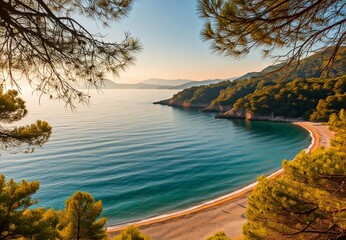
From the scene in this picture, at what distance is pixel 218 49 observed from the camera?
4410 mm

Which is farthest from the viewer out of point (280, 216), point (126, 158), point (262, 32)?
point (126, 158)

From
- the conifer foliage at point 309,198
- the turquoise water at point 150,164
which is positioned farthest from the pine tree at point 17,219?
the turquoise water at point 150,164

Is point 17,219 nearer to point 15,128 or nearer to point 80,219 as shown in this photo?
point 15,128

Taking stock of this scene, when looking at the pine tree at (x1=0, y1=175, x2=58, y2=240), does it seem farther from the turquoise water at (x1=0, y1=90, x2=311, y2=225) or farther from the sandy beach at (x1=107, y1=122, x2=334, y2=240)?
the turquoise water at (x1=0, y1=90, x2=311, y2=225)

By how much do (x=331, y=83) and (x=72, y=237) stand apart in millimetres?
68910

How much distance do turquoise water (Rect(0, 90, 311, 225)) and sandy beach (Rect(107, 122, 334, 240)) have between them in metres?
1.65

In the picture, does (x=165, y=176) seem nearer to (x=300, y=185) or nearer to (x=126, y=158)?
(x=126, y=158)

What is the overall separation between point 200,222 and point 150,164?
1424 centimetres

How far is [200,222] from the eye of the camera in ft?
50.3

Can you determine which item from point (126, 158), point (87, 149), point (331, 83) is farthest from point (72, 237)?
point (331, 83)

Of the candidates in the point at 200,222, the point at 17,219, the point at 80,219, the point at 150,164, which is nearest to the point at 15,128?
the point at 17,219

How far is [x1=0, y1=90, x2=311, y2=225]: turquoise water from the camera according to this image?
20.1 meters

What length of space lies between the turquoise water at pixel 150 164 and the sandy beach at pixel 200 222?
1.65 meters

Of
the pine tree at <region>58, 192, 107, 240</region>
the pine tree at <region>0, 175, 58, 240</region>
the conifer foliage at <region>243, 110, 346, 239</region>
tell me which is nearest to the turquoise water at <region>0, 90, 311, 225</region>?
the pine tree at <region>58, 192, 107, 240</region>
